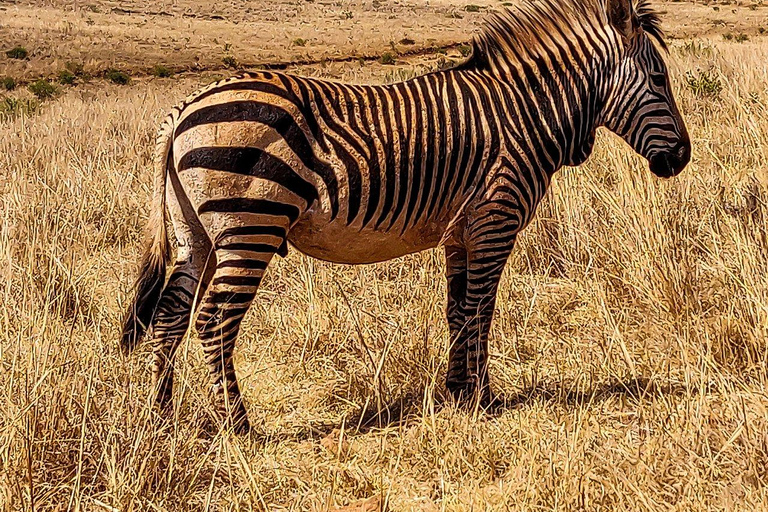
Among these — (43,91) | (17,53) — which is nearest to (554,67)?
(43,91)

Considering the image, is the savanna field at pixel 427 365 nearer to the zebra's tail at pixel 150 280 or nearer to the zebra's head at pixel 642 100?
the zebra's tail at pixel 150 280

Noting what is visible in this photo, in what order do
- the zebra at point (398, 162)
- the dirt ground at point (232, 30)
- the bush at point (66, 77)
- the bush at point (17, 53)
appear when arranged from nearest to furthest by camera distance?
the zebra at point (398, 162), the bush at point (66, 77), the bush at point (17, 53), the dirt ground at point (232, 30)

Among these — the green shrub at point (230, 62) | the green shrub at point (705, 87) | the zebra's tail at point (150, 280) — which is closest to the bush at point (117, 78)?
the green shrub at point (230, 62)

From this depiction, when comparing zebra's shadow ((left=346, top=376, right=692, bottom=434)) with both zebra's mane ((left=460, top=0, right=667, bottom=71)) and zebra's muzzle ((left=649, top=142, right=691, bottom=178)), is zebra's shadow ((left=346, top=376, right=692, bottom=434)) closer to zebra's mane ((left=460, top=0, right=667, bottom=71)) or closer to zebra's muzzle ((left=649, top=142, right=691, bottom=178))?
zebra's muzzle ((left=649, top=142, right=691, bottom=178))

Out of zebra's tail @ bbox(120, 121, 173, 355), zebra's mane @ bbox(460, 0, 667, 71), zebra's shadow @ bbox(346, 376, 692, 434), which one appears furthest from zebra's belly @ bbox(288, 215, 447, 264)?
zebra's mane @ bbox(460, 0, 667, 71)

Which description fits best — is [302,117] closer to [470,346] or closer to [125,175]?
[470,346]

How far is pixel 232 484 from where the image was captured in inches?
Answer: 126

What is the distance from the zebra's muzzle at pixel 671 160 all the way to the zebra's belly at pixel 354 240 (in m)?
1.23

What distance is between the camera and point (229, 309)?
3.75 meters

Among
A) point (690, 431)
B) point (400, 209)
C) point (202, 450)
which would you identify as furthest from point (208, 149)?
point (690, 431)

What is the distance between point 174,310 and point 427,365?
4.57 feet

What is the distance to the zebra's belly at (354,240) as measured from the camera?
386 cm

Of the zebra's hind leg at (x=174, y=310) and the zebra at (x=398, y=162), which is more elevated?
the zebra at (x=398, y=162)

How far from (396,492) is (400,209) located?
4.48ft
